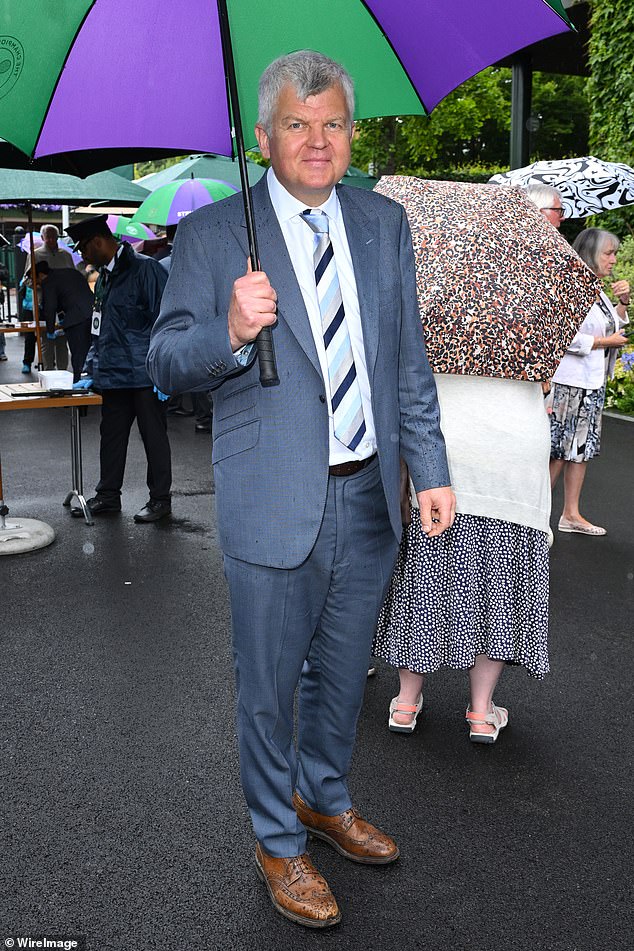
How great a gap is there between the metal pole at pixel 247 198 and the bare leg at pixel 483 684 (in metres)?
1.98

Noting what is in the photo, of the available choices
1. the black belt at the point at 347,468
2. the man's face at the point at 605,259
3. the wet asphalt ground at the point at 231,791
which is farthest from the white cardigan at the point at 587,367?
the black belt at the point at 347,468

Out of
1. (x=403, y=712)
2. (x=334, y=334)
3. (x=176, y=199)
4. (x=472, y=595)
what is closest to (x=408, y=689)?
(x=403, y=712)

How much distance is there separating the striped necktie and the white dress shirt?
14mm

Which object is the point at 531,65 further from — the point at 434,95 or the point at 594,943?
the point at 594,943

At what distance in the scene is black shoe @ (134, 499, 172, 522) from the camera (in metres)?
7.52

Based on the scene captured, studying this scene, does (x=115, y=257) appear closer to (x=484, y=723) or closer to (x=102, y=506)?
(x=102, y=506)

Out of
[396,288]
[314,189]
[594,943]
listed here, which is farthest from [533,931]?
[314,189]

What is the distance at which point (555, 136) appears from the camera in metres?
39.3

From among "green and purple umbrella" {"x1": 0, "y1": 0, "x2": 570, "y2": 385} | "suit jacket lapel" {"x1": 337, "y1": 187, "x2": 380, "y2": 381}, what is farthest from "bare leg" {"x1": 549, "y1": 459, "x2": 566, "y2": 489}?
"suit jacket lapel" {"x1": 337, "y1": 187, "x2": 380, "y2": 381}

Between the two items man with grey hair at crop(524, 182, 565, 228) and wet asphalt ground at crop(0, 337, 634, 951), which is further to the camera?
man with grey hair at crop(524, 182, 565, 228)

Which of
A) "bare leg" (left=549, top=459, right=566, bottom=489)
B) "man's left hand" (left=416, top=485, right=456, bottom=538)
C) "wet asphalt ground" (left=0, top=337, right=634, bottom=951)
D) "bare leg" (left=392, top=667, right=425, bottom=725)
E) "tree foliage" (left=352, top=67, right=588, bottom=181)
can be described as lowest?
"wet asphalt ground" (left=0, top=337, right=634, bottom=951)

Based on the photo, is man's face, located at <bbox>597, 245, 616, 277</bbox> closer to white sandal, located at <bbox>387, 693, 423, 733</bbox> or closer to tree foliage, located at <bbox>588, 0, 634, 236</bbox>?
white sandal, located at <bbox>387, 693, 423, 733</bbox>

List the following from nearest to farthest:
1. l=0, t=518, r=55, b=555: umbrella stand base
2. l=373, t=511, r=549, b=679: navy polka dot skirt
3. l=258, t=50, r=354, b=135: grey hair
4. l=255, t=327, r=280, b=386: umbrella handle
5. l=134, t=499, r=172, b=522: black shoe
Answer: l=255, t=327, r=280, b=386: umbrella handle, l=258, t=50, r=354, b=135: grey hair, l=373, t=511, r=549, b=679: navy polka dot skirt, l=0, t=518, r=55, b=555: umbrella stand base, l=134, t=499, r=172, b=522: black shoe

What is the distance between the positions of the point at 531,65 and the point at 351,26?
15723 mm
